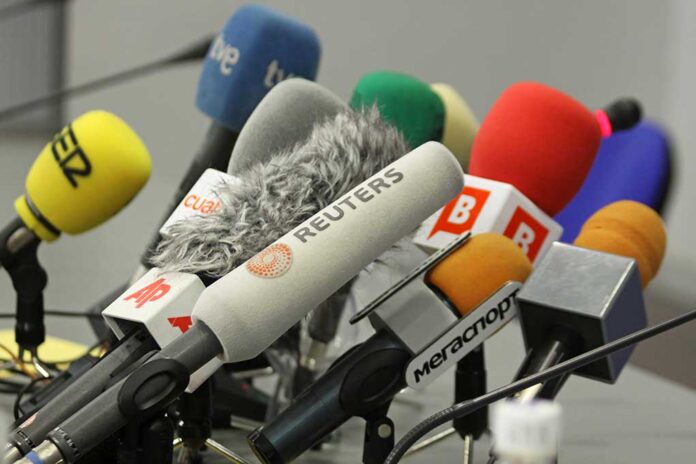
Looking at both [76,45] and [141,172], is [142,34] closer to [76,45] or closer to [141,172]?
[76,45]

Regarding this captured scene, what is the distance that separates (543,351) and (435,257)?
0.10 m

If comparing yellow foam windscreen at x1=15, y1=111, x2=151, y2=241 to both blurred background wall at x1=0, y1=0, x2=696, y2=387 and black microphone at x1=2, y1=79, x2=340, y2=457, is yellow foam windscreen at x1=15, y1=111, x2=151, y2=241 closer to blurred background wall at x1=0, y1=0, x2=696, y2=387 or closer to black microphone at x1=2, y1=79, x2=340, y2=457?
black microphone at x1=2, y1=79, x2=340, y2=457

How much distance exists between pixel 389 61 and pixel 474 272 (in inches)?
108

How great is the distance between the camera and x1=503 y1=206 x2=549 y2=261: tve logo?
84 cm

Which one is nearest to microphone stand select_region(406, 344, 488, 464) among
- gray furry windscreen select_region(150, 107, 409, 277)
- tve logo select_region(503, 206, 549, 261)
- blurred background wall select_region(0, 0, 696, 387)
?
tve logo select_region(503, 206, 549, 261)

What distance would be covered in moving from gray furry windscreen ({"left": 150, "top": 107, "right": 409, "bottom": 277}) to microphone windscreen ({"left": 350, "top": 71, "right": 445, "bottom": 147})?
0.74ft

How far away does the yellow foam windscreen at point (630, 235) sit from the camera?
30.5 inches

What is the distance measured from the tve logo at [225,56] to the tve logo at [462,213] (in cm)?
27

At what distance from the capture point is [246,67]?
998mm

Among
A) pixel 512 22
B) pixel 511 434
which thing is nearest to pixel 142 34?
pixel 512 22

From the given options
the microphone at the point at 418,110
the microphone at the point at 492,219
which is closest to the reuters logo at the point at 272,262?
the microphone at the point at 492,219

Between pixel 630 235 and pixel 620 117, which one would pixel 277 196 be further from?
pixel 620 117

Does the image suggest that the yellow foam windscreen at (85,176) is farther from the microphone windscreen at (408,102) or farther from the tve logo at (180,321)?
the tve logo at (180,321)

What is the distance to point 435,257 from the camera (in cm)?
75
